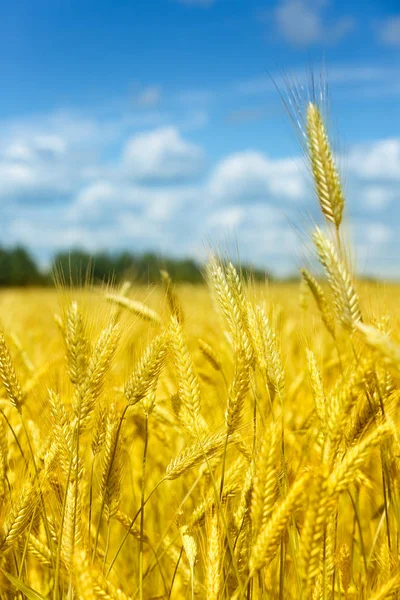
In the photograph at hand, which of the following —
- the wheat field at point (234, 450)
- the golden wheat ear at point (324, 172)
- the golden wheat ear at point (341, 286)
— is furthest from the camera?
the golden wheat ear at point (324, 172)

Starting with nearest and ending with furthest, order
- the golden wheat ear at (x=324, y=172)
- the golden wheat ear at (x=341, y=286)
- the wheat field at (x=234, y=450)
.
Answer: the wheat field at (x=234, y=450) < the golden wheat ear at (x=341, y=286) < the golden wheat ear at (x=324, y=172)

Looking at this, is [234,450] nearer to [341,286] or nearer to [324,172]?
[341,286]

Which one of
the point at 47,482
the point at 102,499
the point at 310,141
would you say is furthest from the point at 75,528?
the point at 310,141

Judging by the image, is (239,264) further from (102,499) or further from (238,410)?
(102,499)

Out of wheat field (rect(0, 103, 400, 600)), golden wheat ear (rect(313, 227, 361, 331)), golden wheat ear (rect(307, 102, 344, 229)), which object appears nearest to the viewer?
wheat field (rect(0, 103, 400, 600))

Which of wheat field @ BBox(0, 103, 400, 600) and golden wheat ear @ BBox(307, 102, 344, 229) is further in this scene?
golden wheat ear @ BBox(307, 102, 344, 229)

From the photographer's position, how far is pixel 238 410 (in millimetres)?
1538

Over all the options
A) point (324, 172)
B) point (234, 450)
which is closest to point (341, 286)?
point (324, 172)

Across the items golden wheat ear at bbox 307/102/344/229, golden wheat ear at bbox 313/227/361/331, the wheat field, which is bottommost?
the wheat field

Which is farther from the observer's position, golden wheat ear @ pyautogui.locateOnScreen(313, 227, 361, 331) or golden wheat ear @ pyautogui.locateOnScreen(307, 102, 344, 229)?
golden wheat ear @ pyautogui.locateOnScreen(307, 102, 344, 229)

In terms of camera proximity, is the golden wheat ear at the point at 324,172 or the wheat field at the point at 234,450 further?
the golden wheat ear at the point at 324,172

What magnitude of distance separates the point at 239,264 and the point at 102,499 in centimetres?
72

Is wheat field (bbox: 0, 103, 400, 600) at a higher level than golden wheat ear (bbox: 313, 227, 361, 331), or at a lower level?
lower

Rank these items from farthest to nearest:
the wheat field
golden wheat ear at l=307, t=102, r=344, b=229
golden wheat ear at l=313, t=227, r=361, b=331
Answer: golden wheat ear at l=307, t=102, r=344, b=229
golden wheat ear at l=313, t=227, r=361, b=331
the wheat field
